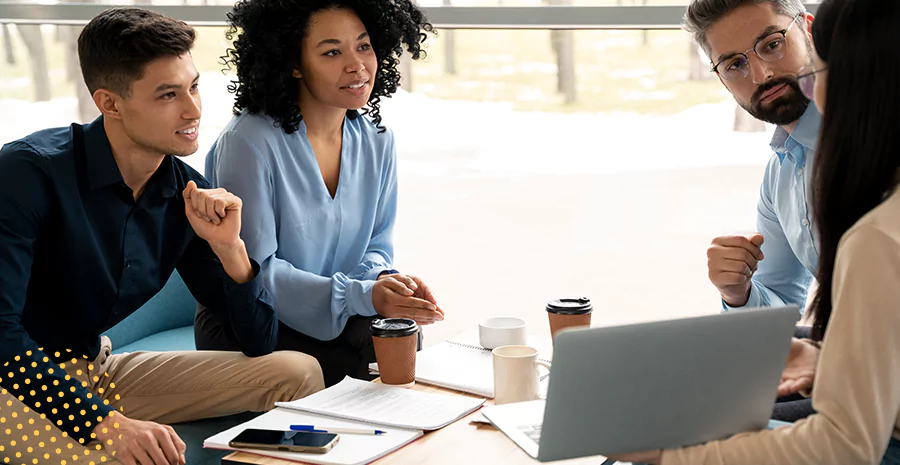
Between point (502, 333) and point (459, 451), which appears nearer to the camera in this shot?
point (459, 451)

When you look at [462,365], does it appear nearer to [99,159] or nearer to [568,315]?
[568,315]

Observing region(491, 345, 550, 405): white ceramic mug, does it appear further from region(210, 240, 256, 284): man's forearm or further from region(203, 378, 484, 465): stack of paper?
region(210, 240, 256, 284): man's forearm

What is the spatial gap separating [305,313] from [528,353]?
2.60ft

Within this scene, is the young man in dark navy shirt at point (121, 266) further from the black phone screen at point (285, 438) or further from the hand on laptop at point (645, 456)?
the hand on laptop at point (645, 456)

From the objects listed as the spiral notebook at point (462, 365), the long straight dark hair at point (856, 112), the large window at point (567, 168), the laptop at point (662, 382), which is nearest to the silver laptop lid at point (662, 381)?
the laptop at point (662, 382)

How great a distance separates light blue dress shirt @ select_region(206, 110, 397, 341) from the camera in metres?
2.32

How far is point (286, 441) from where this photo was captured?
5.01ft

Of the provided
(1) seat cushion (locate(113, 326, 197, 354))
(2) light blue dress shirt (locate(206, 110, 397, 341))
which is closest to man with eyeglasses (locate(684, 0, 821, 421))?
(2) light blue dress shirt (locate(206, 110, 397, 341))

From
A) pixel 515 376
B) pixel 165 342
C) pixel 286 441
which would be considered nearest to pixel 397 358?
pixel 515 376

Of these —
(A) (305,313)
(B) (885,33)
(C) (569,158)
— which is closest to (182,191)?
(A) (305,313)

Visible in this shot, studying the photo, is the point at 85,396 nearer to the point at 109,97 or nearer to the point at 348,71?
the point at 109,97

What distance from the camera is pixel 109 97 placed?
203 centimetres

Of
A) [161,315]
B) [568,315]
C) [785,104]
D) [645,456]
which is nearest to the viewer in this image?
[645,456]

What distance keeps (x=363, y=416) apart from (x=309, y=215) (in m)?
0.89
